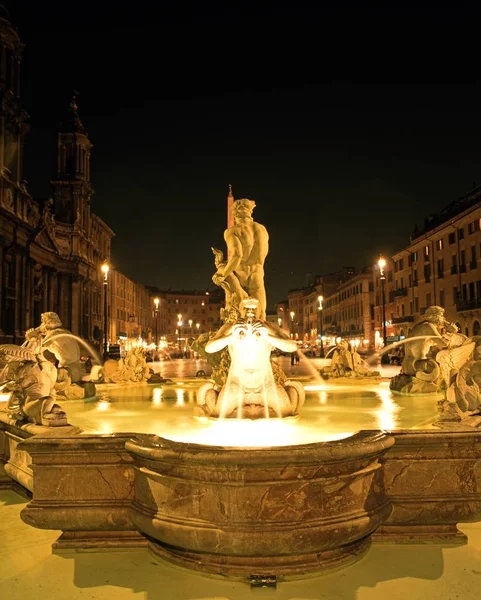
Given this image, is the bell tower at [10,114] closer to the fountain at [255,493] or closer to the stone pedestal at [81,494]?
the stone pedestal at [81,494]

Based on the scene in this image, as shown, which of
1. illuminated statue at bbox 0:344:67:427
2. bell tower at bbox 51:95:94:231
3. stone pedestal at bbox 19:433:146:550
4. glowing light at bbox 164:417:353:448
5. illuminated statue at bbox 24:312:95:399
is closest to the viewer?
stone pedestal at bbox 19:433:146:550

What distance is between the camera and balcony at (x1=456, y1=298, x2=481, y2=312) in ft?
141

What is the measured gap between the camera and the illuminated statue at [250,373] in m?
6.88

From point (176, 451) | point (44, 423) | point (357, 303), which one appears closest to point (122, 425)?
point (44, 423)

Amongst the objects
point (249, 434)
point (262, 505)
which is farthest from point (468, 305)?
point (262, 505)

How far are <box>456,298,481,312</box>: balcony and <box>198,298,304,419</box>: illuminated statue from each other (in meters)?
39.6

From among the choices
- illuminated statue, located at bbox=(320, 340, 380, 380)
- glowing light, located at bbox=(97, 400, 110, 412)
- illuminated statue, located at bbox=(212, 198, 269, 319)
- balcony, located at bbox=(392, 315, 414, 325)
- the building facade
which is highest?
the building facade

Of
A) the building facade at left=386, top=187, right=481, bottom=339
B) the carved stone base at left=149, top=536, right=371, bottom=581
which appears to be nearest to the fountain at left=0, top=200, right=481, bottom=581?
the carved stone base at left=149, top=536, right=371, bottom=581

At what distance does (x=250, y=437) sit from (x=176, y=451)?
4.85 ft

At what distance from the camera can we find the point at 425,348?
34.9ft

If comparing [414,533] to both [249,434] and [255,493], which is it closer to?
[255,493]

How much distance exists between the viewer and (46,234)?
48.8 metres

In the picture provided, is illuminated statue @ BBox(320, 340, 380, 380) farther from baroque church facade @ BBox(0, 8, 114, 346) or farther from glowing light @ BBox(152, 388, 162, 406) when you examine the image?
baroque church facade @ BBox(0, 8, 114, 346)

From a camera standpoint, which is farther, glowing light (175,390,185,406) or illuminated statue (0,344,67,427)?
glowing light (175,390,185,406)
